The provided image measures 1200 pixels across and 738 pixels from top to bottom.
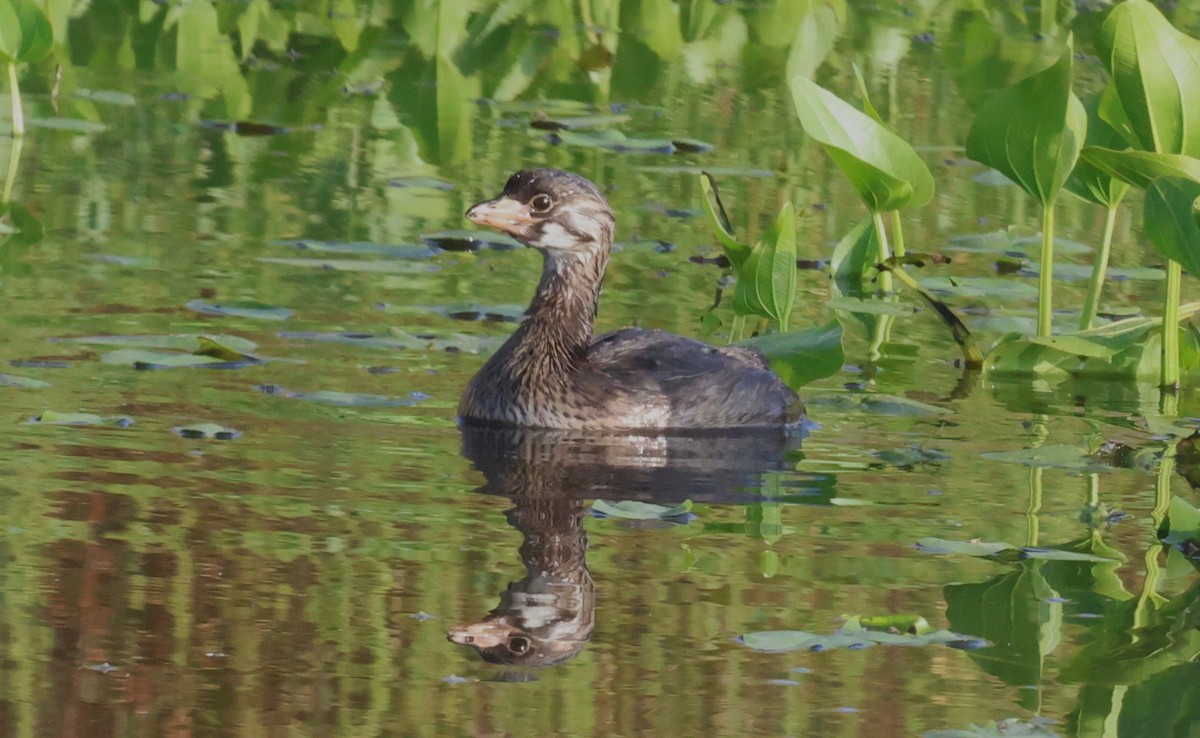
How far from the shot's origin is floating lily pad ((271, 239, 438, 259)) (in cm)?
1134

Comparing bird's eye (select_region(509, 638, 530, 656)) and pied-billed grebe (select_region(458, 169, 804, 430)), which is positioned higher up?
pied-billed grebe (select_region(458, 169, 804, 430))

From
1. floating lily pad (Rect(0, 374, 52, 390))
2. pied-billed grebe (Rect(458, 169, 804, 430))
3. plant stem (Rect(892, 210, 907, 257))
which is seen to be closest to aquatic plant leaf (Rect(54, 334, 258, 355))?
floating lily pad (Rect(0, 374, 52, 390))

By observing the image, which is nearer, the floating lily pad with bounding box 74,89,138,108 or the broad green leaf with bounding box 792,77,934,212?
the broad green leaf with bounding box 792,77,934,212

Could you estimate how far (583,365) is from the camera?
9.12 meters

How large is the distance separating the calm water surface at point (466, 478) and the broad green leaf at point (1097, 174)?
876mm

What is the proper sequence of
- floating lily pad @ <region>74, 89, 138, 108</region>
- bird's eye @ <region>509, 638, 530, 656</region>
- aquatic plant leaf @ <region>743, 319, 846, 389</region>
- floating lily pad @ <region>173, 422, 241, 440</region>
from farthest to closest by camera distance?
1. floating lily pad @ <region>74, 89, 138, 108</region>
2. aquatic plant leaf @ <region>743, 319, 846, 389</region>
3. floating lily pad @ <region>173, 422, 241, 440</region>
4. bird's eye @ <region>509, 638, 530, 656</region>

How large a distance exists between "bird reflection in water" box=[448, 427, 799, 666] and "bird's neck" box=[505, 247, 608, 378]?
17.4 inches

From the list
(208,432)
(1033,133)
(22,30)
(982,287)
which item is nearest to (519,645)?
(208,432)

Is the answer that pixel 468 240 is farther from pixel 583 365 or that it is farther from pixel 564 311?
pixel 583 365

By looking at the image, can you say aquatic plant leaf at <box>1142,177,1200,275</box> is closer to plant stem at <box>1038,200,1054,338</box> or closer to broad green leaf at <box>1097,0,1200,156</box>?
broad green leaf at <box>1097,0,1200,156</box>

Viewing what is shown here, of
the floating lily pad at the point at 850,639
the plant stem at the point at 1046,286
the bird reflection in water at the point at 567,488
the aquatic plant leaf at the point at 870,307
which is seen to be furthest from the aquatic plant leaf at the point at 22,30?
the floating lily pad at the point at 850,639

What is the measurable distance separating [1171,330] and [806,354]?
1.58 metres

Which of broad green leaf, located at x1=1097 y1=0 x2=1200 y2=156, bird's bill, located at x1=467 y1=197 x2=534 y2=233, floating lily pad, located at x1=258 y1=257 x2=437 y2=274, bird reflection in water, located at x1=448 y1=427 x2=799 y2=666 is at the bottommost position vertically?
bird reflection in water, located at x1=448 y1=427 x2=799 y2=666

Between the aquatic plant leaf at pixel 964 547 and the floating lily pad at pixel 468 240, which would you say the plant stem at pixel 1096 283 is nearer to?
the aquatic plant leaf at pixel 964 547
